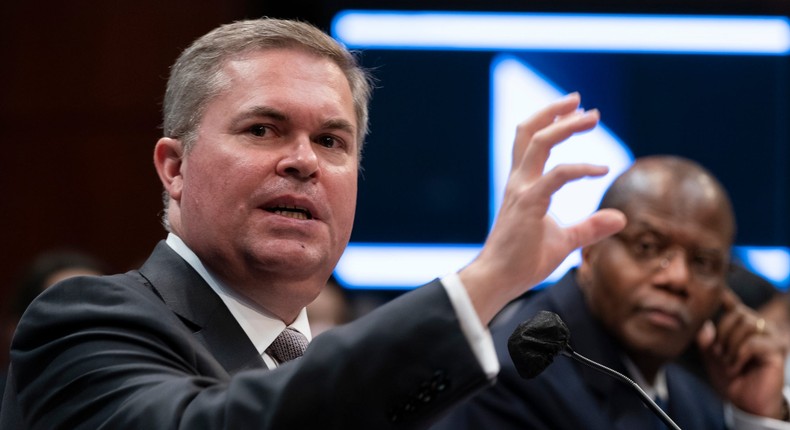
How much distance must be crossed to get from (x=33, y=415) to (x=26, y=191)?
3.97m

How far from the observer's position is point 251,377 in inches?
57.4

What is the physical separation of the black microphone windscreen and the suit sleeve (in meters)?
0.25

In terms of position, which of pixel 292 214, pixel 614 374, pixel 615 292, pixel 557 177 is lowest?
pixel 615 292

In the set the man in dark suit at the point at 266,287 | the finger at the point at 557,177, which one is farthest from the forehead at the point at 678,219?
the finger at the point at 557,177

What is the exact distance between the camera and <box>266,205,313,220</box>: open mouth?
1.92m

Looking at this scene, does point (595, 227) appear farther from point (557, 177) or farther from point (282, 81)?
point (282, 81)

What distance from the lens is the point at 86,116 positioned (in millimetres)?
5520

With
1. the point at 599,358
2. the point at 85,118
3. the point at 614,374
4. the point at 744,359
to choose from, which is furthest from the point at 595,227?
the point at 85,118

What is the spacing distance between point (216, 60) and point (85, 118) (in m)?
3.63

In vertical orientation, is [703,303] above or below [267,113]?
below

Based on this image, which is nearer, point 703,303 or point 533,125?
point 533,125

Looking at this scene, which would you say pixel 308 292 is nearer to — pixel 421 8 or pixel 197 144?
pixel 197 144

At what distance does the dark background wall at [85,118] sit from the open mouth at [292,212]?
359 centimetres

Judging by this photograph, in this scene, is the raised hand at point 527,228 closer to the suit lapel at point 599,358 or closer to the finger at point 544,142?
the finger at point 544,142
